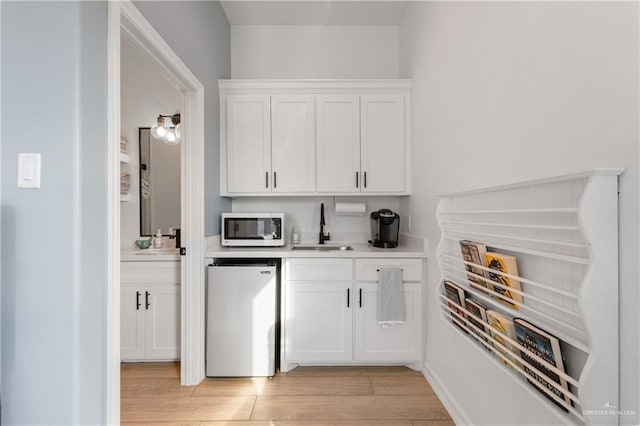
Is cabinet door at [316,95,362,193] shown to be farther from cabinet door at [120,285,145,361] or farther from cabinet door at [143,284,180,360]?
cabinet door at [120,285,145,361]

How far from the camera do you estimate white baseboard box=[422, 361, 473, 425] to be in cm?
176

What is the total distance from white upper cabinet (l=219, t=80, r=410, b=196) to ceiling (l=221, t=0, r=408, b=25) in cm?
70

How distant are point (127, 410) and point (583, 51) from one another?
2.78 meters

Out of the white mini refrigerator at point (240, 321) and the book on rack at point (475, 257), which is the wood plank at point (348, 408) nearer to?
the white mini refrigerator at point (240, 321)

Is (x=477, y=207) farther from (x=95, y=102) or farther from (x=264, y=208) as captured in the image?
(x=264, y=208)

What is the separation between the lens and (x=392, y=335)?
239cm

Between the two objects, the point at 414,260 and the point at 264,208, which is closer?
the point at 414,260

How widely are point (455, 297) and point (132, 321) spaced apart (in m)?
2.31

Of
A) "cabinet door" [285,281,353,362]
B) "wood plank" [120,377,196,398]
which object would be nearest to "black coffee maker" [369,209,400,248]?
"cabinet door" [285,281,353,362]

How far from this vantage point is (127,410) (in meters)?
1.97

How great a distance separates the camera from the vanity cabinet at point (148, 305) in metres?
2.45

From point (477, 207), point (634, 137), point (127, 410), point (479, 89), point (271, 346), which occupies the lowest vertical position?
point (127, 410)

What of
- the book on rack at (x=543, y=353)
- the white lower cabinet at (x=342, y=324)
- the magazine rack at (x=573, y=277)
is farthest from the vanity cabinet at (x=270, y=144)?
the book on rack at (x=543, y=353)

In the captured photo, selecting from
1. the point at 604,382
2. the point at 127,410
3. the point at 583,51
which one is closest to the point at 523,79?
the point at 583,51
